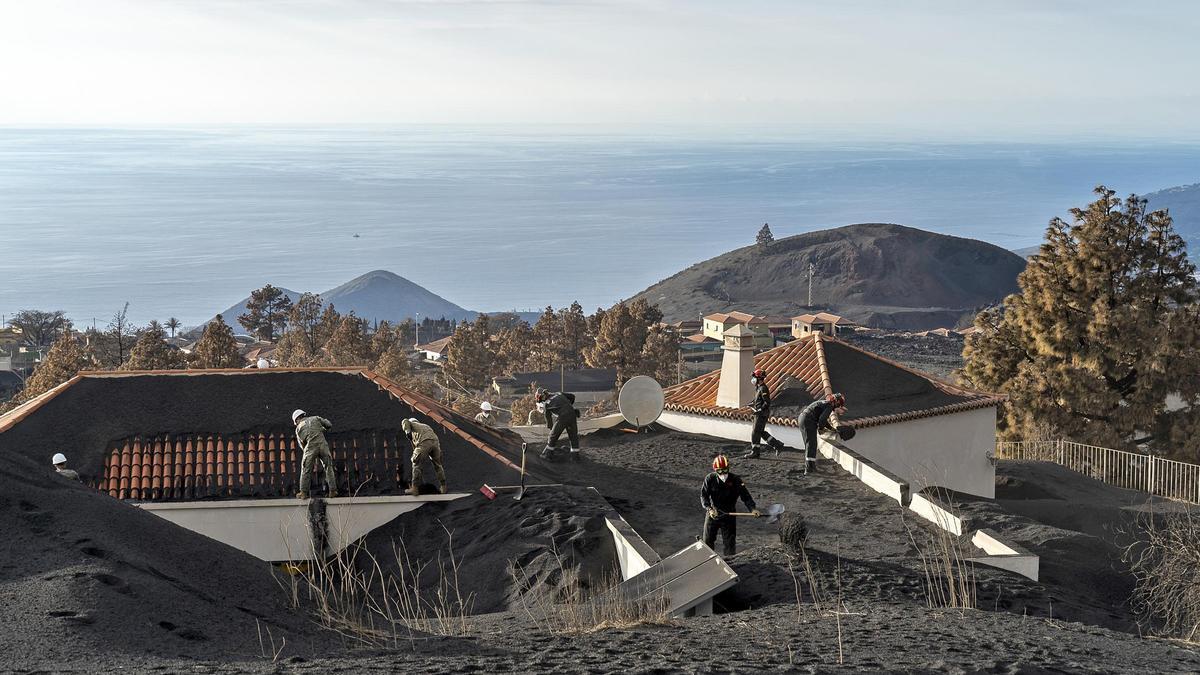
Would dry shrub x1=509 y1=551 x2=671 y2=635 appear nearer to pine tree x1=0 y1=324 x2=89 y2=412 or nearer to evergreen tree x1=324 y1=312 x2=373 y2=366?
pine tree x1=0 y1=324 x2=89 y2=412

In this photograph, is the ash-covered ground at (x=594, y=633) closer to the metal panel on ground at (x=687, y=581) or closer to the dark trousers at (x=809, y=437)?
the metal panel on ground at (x=687, y=581)

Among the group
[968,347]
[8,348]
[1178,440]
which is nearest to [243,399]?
[968,347]

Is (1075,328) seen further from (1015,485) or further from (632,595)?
(632,595)

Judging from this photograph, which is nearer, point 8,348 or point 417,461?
point 417,461

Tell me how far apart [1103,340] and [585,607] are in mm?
26819

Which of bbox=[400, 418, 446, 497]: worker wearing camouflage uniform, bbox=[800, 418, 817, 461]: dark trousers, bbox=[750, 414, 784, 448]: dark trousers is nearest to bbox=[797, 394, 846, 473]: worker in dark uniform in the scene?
bbox=[800, 418, 817, 461]: dark trousers

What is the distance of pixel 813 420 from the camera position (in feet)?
70.7

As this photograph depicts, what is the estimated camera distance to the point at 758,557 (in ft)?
48.6

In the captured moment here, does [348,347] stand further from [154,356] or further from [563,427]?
[563,427]

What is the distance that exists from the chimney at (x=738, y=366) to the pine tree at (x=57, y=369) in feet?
90.1

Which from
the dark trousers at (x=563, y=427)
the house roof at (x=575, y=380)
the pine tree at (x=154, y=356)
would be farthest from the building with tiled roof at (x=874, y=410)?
the house roof at (x=575, y=380)

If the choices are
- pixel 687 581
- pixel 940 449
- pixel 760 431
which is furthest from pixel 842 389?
pixel 687 581

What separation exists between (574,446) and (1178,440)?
2105 centimetres

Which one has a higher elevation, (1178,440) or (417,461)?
(417,461)
